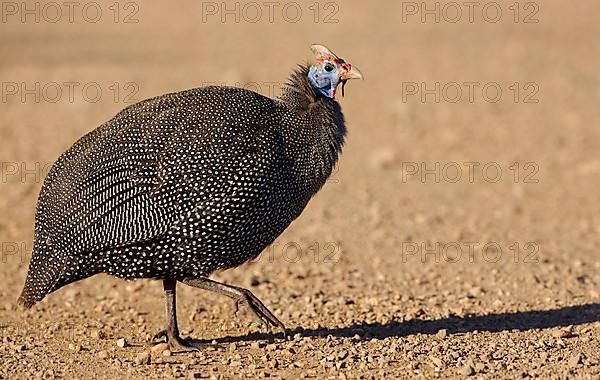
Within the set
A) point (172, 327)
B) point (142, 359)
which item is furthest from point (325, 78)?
point (142, 359)

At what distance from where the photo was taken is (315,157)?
19.6 feet

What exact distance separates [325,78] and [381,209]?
3.68 m

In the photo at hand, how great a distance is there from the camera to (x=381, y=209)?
31.7ft

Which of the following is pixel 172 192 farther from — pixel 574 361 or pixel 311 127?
pixel 574 361

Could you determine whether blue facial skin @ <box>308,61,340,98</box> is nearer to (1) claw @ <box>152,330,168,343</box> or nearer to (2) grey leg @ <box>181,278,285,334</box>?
(2) grey leg @ <box>181,278,285,334</box>

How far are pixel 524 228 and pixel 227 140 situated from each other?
4462mm

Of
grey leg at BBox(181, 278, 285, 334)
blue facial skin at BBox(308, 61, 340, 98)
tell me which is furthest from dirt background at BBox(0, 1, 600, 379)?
blue facial skin at BBox(308, 61, 340, 98)

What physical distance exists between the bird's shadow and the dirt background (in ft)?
0.08

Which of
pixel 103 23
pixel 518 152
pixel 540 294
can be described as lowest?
pixel 540 294

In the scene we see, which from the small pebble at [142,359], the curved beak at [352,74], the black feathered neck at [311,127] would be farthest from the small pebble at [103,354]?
the curved beak at [352,74]

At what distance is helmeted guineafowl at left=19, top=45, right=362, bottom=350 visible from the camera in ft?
18.1

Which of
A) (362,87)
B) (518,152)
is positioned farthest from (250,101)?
(362,87)

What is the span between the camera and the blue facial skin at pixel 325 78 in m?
6.16

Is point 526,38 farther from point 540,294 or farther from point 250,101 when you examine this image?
point 250,101
